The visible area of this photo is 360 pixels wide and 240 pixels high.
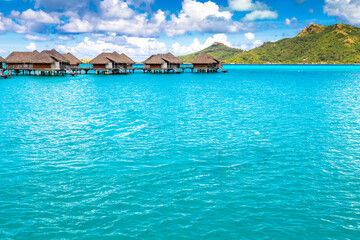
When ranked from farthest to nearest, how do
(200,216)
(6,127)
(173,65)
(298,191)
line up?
1. (173,65)
2. (6,127)
3. (298,191)
4. (200,216)

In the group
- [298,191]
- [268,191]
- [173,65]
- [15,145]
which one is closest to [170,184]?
[268,191]

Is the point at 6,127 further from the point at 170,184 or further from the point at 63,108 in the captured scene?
the point at 170,184

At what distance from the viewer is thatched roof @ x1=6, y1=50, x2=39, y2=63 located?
89.7 m

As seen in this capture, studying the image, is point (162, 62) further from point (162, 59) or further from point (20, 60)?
point (20, 60)

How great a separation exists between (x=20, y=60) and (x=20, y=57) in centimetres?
99

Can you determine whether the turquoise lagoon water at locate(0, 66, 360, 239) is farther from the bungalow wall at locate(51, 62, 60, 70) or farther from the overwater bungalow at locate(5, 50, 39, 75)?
the overwater bungalow at locate(5, 50, 39, 75)

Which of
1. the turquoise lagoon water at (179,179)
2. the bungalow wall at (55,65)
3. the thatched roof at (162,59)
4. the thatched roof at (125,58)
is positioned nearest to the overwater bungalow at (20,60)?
the bungalow wall at (55,65)

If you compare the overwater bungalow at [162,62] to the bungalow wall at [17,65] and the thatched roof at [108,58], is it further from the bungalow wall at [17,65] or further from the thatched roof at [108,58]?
the bungalow wall at [17,65]

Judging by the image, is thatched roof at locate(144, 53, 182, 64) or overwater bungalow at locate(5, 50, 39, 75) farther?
thatched roof at locate(144, 53, 182, 64)

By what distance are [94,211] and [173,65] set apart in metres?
113

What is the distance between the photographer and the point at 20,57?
90.1 meters

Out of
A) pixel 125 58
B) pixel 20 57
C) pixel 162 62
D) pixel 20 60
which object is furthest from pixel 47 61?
pixel 162 62

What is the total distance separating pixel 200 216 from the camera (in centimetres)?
1057

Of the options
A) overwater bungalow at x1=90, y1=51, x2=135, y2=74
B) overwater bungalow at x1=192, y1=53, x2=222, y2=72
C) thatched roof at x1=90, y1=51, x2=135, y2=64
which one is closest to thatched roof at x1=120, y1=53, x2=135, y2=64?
overwater bungalow at x1=90, y1=51, x2=135, y2=74
